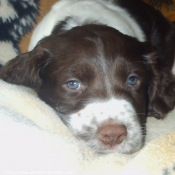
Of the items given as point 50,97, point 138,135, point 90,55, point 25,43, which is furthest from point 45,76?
point 25,43

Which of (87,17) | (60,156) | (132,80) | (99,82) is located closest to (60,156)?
(60,156)

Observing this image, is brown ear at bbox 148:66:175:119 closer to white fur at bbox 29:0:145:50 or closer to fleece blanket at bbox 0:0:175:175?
white fur at bbox 29:0:145:50

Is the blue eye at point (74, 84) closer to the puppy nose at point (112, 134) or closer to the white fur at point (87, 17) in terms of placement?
the puppy nose at point (112, 134)

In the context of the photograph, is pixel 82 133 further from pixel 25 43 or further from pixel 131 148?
pixel 25 43

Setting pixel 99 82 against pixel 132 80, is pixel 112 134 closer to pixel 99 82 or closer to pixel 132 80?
pixel 99 82

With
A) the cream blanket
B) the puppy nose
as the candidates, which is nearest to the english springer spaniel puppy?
the puppy nose

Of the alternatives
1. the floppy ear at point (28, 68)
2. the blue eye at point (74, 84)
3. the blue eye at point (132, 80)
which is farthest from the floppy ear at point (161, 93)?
the floppy ear at point (28, 68)
